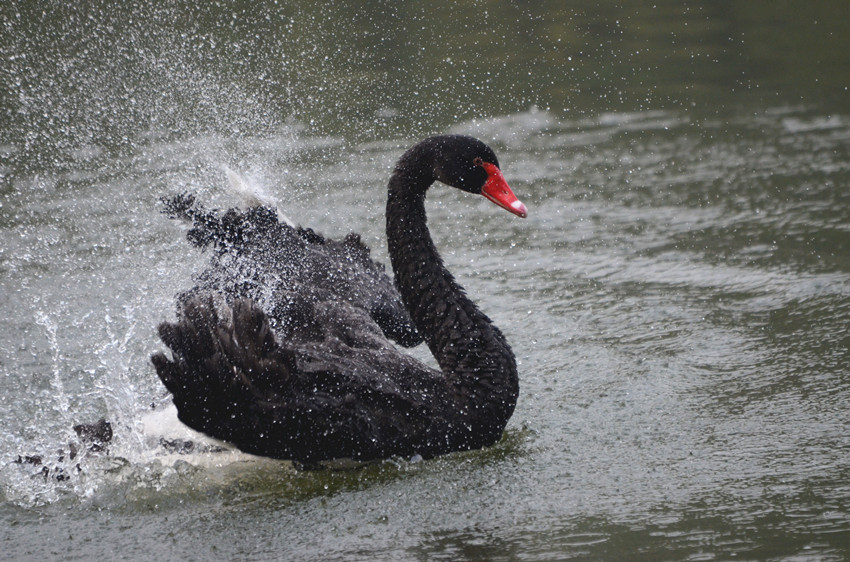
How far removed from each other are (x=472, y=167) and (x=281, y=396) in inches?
51.7

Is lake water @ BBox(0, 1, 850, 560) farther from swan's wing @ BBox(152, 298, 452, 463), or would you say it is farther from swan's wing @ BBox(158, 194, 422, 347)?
swan's wing @ BBox(158, 194, 422, 347)

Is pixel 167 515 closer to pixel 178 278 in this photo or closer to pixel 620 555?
pixel 620 555

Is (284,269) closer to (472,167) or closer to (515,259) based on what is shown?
(472,167)

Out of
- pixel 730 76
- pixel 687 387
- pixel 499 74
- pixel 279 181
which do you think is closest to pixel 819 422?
pixel 687 387

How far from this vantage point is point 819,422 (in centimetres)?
434

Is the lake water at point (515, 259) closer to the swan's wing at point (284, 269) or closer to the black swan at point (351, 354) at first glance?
the black swan at point (351, 354)

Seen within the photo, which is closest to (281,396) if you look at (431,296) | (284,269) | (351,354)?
(351,354)

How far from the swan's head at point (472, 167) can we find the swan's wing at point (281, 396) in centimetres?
92

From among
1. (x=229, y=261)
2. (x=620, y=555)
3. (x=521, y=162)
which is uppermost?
(x=521, y=162)

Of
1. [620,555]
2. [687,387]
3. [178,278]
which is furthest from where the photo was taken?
[178,278]

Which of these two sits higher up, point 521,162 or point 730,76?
point 730,76

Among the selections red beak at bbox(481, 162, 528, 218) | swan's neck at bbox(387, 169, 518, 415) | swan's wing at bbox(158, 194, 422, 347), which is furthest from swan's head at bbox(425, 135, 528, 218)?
swan's wing at bbox(158, 194, 422, 347)

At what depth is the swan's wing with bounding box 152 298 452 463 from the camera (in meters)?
4.04

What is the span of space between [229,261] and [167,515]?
1.57 meters
